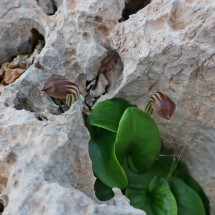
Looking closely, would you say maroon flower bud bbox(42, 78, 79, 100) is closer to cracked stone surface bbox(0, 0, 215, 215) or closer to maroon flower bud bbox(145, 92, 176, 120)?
cracked stone surface bbox(0, 0, 215, 215)

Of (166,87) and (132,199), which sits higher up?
(166,87)

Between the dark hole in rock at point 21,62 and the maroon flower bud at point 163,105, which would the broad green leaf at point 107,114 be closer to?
the maroon flower bud at point 163,105

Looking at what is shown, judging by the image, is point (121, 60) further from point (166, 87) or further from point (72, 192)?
point (72, 192)

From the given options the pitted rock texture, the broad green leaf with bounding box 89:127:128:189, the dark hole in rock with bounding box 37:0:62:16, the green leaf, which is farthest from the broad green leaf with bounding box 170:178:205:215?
the dark hole in rock with bounding box 37:0:62:16

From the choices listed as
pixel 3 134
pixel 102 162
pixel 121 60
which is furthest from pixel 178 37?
pixel 3 134

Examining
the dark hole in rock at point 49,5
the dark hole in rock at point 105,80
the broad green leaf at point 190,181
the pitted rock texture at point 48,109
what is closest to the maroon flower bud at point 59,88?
the pitted rock texture at point 48,109

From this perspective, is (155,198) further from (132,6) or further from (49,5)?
(49,5)
